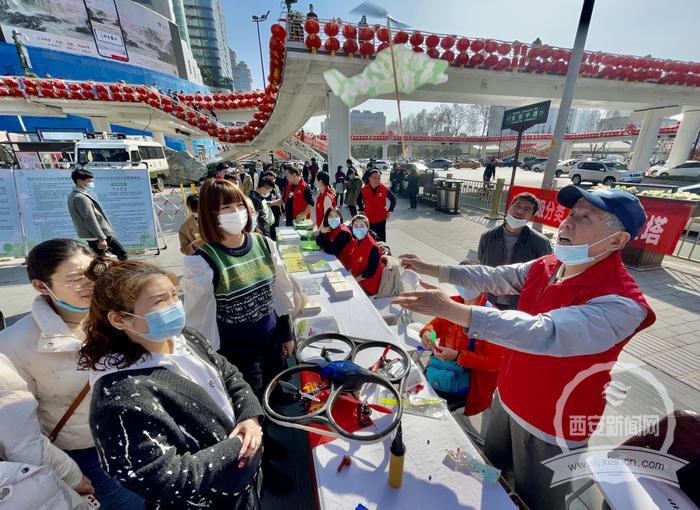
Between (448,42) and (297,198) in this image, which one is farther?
(448,42)

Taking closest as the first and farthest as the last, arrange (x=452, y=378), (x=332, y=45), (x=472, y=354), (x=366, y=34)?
(x=472, y=354)
(x=452, y=378)
(x=332, y=45)
(x=366, y=34)

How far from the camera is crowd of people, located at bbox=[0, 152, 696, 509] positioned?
1.13 m

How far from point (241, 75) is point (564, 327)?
118 m

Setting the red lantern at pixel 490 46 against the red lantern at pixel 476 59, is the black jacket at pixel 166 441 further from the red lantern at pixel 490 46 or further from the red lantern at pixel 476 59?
the red lantern at pixel 490 46

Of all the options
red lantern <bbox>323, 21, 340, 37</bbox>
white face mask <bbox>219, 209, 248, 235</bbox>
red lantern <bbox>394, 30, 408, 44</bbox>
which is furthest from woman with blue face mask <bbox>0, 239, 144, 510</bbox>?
red lantern <bbox>394, 30, 408, 44</bbox>

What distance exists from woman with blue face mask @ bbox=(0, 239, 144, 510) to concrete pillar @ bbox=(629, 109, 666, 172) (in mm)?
26328

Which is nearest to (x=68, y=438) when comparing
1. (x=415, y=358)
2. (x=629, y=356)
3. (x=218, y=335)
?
(x=218, y=335)

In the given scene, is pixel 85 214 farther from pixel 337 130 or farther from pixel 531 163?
pixel 531 163

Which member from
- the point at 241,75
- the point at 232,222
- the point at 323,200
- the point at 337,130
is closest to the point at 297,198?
the point at 323,200

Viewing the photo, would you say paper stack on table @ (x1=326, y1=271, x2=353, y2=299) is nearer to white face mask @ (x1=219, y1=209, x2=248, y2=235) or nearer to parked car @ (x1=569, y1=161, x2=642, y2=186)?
white face mask @ (x1=219, y1=209, x2=248, y2=235)

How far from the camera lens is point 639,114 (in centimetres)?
1848

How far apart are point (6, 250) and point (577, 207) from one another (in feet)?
31.8

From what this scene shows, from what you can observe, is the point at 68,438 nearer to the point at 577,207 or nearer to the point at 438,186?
the point at 577,207

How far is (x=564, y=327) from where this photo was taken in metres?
1.23
